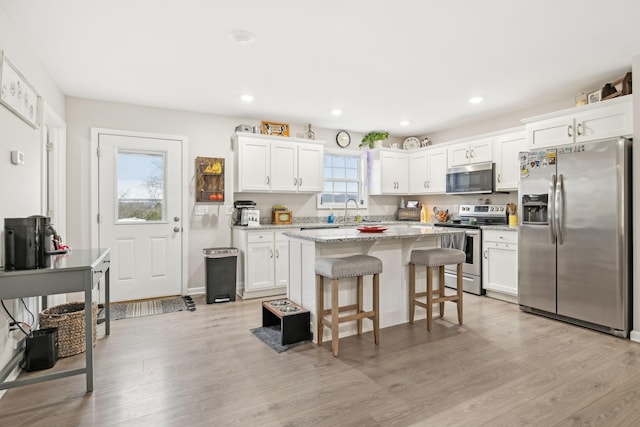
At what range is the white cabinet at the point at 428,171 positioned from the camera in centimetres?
558

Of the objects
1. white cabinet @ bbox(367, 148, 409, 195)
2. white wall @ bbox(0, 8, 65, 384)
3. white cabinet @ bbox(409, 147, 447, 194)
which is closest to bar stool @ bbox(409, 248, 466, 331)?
white cabinet @ bbox(409, 147, 447, 194)

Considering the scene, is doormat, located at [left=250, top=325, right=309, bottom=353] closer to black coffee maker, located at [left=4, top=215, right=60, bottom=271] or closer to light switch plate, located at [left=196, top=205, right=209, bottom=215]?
black coffee maker, located at [left=4, top=215, right=60, bottom=271]

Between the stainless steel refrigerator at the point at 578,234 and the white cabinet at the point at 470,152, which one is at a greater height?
the white cabinet at the point at 470,152

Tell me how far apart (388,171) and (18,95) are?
479cm

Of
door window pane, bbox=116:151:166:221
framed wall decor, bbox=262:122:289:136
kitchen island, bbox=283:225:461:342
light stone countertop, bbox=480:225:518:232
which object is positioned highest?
framed wall decor, bbox=262:122:289:136

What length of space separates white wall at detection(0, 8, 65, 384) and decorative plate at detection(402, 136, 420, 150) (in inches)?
201

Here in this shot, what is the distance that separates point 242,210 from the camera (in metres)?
4.81

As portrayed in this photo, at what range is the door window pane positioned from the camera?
4422 mm

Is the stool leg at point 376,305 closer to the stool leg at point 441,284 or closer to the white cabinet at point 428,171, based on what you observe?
the stool leg at point 441,284

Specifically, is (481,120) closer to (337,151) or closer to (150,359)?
(337,151)

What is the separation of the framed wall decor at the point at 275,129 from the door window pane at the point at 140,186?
4.64 feet

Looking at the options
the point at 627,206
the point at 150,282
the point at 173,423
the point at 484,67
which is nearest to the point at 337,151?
the point at 484,67

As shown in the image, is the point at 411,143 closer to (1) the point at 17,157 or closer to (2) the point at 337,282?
(2) the point at 337,282

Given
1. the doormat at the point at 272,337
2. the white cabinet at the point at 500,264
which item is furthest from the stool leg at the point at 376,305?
the white cabinet at the point at 500,264
